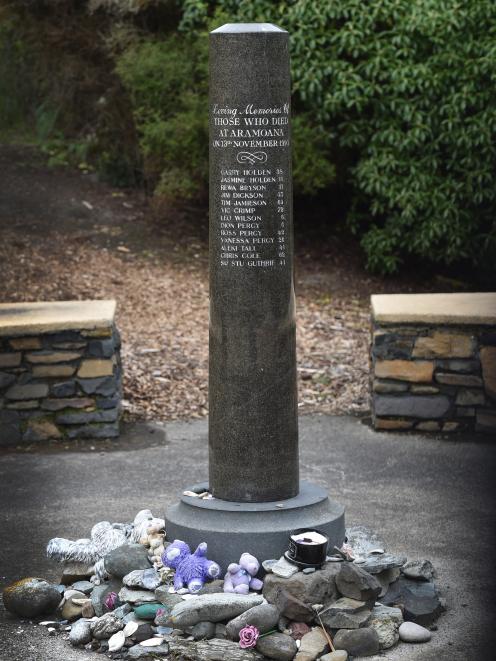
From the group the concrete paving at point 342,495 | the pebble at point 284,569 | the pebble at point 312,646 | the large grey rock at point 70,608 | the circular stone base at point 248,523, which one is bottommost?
the concrete paving at point 342,495

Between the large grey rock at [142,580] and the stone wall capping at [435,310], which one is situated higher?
the stone wall capping at [435,310]

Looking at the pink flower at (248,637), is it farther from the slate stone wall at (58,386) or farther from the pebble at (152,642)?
the slate stone wall at (58,386)

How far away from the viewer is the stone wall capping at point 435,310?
7.31 m

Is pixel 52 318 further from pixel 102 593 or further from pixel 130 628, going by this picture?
pixel 130 628

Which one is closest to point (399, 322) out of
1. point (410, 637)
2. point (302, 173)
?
point (410, 637)

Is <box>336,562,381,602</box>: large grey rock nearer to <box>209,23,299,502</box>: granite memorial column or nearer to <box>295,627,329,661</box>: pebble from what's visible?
<box>295,627,329,661</box>: pebble

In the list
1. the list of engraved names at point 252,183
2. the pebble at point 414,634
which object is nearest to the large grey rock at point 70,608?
the pebble at point 414,634

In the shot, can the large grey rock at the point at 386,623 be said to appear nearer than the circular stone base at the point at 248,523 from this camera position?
Yes

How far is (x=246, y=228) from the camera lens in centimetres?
483

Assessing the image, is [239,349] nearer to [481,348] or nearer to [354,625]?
[354,625]

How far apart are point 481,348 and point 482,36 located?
438 centimetres

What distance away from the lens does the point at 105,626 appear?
15.0 ft

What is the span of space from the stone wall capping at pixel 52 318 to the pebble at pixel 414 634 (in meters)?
3.36

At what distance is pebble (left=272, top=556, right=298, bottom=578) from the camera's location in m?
4.58
